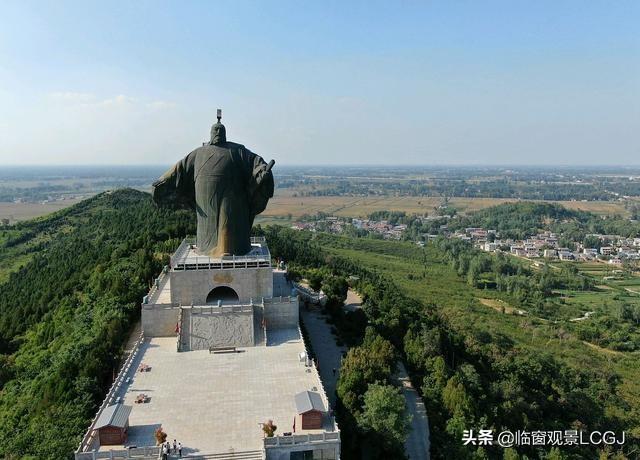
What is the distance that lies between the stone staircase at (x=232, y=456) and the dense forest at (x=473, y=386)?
2821 mm

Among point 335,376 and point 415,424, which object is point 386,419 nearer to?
point 415,424

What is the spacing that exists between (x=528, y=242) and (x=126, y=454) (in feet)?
270

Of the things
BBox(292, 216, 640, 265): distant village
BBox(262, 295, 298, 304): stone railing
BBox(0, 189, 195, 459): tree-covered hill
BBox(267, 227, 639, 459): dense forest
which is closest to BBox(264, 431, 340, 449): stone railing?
BBox(267, 227, 639, 459): dense forest

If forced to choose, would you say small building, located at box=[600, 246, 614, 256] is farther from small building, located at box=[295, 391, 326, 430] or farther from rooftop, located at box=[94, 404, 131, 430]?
rooftop, located at box=[94, 404, 131, 430]

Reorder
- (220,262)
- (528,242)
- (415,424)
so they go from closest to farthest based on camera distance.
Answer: (415,424) → (220,262) → (528,242)

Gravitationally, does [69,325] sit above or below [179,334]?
below

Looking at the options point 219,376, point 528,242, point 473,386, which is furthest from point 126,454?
point 528,242

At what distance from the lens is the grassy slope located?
32.8 metres

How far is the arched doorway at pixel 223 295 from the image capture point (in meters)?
20.6

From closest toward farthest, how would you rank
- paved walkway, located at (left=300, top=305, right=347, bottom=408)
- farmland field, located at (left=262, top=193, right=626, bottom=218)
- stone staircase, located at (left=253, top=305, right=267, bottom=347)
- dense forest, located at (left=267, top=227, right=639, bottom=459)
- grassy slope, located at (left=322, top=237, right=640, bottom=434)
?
dense forest, located at (left=267, top=227, right=639, bottom=459), paved walkway, located at (left=300, top=305, right=347, bottom=408), stone staircase, located at (left=253, top=305, right=267, bottom=347), grassy slope, located at (left=322, top=237, right=640, bottom=434), farmland field, located at (left=262, top=193, right=626, bottom=218)

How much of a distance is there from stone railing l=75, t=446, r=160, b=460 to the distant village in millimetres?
71261

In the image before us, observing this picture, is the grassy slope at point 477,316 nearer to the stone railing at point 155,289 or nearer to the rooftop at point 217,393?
the rooftop at point 217,393

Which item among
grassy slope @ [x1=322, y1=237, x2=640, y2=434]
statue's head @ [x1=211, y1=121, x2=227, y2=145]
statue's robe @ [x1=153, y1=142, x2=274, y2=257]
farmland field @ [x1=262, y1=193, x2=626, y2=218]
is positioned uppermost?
statue's head @ [x1=211, y1=121, x2=227, y2=145]

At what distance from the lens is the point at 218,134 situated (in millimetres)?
21547
